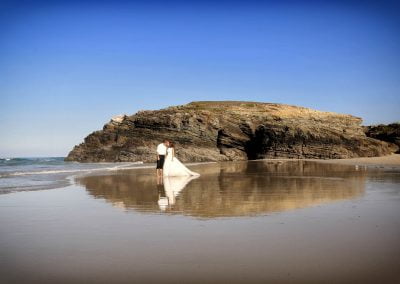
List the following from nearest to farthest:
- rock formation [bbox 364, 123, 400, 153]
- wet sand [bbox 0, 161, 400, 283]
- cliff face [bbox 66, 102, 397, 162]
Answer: wet sand [bbox 0, 161, 400, 283] → cliff face [bbox 66, 102, 397, 162] → rock formation [bbox 364, 123, 400, 153]

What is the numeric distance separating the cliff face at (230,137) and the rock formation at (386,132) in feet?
28.7

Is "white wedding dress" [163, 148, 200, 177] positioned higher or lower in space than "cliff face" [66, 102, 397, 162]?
lower

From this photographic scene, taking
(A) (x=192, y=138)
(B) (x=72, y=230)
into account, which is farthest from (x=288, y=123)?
(B) (x=72, y=230)

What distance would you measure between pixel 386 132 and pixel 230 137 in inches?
959

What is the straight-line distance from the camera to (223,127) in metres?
→ 41.8

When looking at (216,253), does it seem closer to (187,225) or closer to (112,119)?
(187,225)

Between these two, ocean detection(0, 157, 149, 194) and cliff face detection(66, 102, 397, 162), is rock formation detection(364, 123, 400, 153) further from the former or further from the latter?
ocean detection(0, 157, 149, 194)

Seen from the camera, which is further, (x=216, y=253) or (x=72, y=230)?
(x=72, y=230)

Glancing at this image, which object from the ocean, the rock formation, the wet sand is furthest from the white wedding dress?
the rock formation

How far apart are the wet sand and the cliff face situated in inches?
1226

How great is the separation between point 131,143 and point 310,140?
18.9 meters

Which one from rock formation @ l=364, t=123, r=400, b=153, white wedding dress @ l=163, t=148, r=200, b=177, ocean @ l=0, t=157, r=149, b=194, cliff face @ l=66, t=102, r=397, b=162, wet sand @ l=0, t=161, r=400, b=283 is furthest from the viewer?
rock formation @ l=364, t=123, r=400, b=153

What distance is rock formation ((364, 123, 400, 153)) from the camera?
4934 cm

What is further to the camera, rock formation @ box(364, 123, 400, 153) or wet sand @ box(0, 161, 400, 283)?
rock formation @ box(364, 123, 400, 153)
